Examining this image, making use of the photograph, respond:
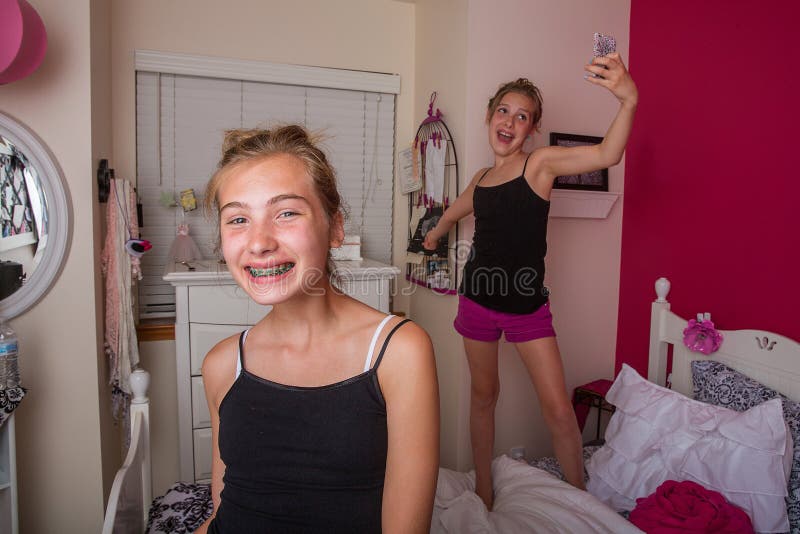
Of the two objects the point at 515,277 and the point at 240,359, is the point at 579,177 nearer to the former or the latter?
the point at 515,277

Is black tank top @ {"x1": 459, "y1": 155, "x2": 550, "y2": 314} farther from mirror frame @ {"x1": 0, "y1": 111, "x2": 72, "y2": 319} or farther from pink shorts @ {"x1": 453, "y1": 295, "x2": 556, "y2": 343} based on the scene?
mirror frame @ {"x1": 0, "y1": 111, "x2": 72, "y2": 319}

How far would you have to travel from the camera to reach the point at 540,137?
262cm

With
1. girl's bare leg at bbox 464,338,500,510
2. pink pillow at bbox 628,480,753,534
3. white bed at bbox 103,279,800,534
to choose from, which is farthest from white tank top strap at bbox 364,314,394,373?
girl's bare leg at bbox 464,338,500,510

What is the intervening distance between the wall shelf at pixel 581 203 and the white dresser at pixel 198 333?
43.2 inches

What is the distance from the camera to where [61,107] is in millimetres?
1926

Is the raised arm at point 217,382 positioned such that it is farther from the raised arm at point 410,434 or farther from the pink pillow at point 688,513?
the pink pillow at point 688,513

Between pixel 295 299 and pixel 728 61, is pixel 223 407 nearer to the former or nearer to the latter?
pixel 295 299

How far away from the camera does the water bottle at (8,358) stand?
5.71ft

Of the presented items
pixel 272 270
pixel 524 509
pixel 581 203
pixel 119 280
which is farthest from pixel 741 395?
pixel 119 280

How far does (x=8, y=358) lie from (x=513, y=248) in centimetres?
176

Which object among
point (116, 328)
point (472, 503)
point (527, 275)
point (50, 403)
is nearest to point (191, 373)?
point (116, 328)

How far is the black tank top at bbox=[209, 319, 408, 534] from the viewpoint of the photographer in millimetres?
918

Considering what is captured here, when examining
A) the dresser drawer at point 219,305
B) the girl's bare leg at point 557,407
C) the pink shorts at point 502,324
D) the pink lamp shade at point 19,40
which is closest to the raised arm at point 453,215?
the pink shorts at point 502,324

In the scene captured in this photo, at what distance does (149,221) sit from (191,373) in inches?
35.4
